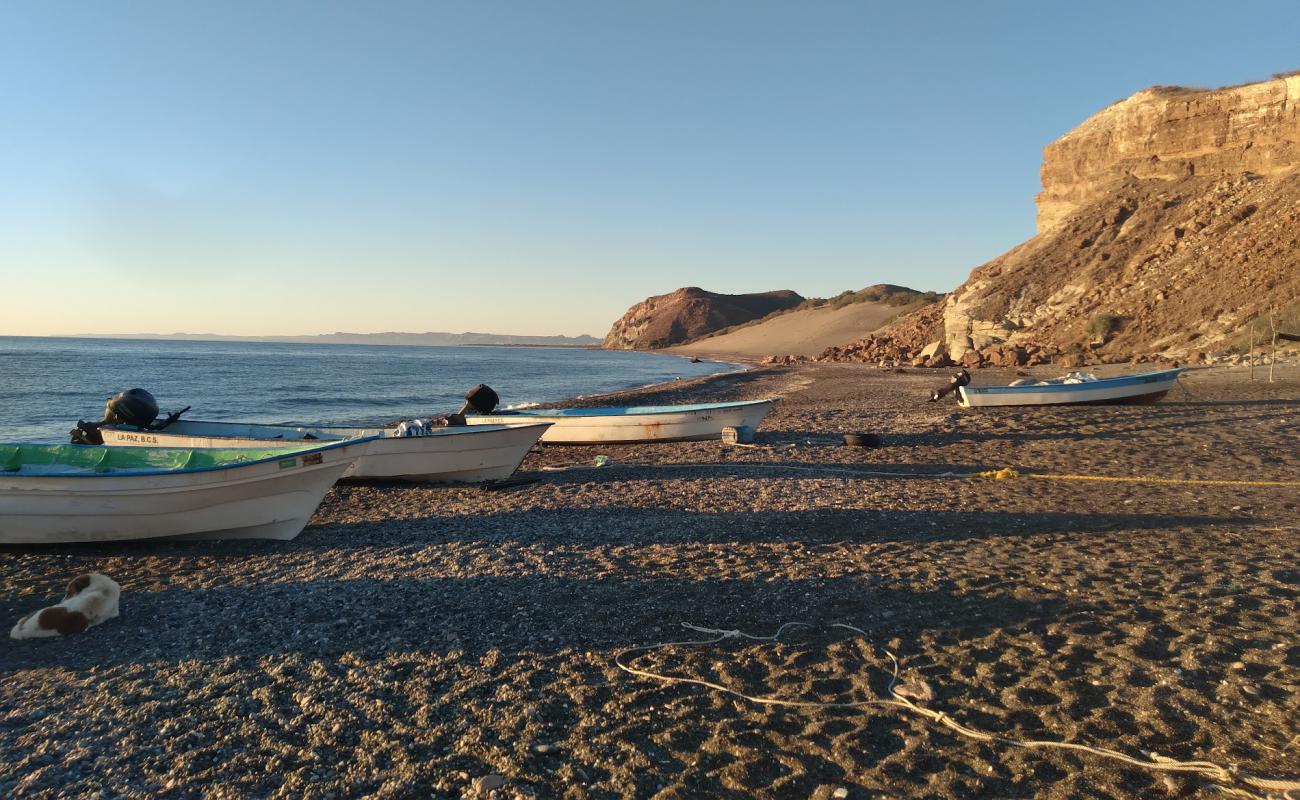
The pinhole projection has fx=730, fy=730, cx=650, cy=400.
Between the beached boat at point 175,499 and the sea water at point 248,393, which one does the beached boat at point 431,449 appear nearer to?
the beached boat at point 175,499

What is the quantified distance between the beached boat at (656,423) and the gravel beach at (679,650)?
220 inches

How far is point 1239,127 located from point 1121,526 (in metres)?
43.5

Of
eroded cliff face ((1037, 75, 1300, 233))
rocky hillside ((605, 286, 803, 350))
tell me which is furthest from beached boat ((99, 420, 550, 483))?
rocky hillside ((605, 286, 803, 350))

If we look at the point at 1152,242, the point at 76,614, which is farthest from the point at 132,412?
the point at 1152,242

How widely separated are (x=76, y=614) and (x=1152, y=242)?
4601cm

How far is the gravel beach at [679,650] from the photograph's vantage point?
383 cm

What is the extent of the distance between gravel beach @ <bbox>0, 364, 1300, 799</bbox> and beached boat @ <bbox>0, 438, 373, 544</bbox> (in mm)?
292

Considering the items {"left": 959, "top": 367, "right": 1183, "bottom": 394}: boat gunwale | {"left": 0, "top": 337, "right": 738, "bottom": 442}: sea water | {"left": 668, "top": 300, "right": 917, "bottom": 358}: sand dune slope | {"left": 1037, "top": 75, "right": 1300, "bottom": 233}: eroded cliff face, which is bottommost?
{"left": 0, "top": 337, "right": 738, "bottom": 442}: sea water

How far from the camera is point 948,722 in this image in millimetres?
4148

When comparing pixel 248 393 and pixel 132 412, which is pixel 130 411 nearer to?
pixel 132 412

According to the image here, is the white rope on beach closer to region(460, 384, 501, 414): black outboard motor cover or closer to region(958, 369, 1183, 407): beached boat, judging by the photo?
region(460, 384, 501, 414): black outboard motor cover

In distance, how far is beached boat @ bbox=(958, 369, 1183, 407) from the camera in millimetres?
19078


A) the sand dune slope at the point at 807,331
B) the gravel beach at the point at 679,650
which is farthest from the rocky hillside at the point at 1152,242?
the sand dune slope at the point at 807,331

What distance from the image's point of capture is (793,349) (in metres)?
86.1
